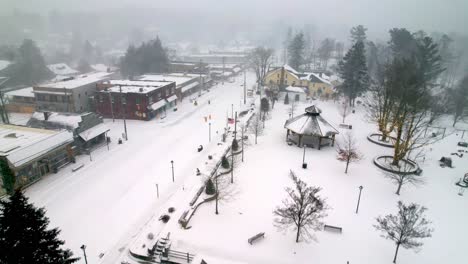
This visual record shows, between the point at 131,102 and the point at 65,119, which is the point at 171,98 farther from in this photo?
the point at 65,119

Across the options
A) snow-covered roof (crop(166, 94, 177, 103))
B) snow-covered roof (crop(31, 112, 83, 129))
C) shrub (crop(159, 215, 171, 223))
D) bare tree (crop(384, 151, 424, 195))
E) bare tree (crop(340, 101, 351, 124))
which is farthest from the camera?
snow-covered roof (crop(166, 94, 177, 103))

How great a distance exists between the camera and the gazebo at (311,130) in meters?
39.4

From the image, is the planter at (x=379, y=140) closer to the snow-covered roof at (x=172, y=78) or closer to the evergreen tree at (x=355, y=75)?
the evergreen tree at (x=355, y=75)

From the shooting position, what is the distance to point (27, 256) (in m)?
12.9

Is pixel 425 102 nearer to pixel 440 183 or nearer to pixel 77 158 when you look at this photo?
pixel 440 183

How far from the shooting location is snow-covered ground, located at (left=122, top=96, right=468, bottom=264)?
2148 centimetres

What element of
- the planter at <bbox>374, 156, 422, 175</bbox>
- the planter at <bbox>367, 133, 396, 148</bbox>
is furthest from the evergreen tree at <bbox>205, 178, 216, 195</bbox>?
the planter at <bbox>367, 133, 396, 148</bbox>

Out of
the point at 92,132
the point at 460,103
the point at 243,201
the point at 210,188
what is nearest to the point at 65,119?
the point at 92,132

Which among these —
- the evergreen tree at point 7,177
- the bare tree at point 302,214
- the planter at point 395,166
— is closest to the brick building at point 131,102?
the evergreen tree at point 7,177

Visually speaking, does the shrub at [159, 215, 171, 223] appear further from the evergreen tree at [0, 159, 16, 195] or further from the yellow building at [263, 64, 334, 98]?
the yellow building at [263, 64, 334, 98]

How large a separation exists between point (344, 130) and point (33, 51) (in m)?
89.0

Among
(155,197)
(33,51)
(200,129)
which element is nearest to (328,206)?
(155,197)

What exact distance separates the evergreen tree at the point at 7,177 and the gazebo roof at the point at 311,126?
108ft

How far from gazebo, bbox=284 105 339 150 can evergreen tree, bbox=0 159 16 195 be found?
32952mm
